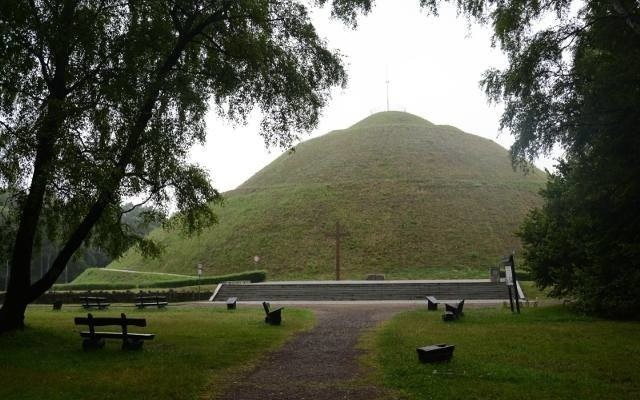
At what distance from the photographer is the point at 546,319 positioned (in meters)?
15.7

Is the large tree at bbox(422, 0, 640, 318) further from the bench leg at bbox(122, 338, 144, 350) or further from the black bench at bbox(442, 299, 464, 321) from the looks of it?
the bench leg at bbox(122, 338, 144, 350)

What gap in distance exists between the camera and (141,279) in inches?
1700

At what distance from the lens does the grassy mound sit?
119 ft

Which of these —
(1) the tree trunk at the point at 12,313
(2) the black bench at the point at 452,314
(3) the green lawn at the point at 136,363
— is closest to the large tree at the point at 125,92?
(1) the tree trunk at the point at 12,313

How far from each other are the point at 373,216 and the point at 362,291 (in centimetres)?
2073

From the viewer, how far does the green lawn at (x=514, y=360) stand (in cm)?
721

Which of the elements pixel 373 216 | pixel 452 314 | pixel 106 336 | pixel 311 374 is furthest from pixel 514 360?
pixel 373 216

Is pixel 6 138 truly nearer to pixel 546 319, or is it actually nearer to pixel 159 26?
pixel 159 26

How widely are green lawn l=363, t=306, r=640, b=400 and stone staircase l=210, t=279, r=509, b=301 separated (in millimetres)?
13275

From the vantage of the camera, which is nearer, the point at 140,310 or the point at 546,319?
the point at 546,319

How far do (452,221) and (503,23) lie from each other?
125 feet

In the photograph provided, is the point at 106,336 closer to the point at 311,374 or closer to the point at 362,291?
the point at 311,374

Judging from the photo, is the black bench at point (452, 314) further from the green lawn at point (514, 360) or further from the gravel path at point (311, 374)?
the gravel path at point (311, 374)

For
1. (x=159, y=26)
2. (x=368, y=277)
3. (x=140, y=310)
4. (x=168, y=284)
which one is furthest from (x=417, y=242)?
(x=159, y=26)
